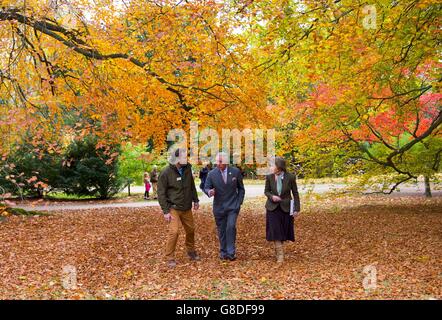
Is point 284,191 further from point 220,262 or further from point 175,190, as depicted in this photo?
point 175,190

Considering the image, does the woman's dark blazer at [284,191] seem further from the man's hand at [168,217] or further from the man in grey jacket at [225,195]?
the man's hand at [168,217]

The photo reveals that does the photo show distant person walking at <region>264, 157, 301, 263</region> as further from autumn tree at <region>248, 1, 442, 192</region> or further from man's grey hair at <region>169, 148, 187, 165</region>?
autumn tree at <region>248, 1, 442, 192</region>

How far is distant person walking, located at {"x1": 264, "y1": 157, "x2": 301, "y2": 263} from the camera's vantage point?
26.5 ft

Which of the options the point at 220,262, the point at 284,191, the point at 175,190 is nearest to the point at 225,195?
the point at 175,190

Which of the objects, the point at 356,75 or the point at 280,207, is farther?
the point at 356,75

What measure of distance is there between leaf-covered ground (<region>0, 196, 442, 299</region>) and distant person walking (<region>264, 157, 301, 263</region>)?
1.33 feet

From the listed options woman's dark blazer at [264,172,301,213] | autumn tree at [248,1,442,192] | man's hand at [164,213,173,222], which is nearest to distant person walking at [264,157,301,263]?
woman's dark blazer at [264,172,301,213]

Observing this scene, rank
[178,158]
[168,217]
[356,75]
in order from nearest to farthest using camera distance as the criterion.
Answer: [168,217] < [178,158] < [356,75]

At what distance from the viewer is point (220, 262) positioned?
320 inches

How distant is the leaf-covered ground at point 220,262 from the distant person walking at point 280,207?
0.40 meters

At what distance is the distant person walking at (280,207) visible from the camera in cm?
808

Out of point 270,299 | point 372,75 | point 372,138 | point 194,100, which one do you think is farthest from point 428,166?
point 270,299

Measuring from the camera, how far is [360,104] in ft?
37.9

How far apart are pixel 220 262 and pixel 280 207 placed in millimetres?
1305
